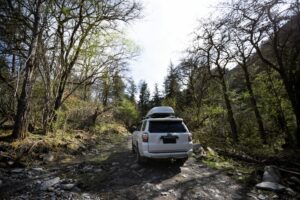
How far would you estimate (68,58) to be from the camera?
15898 millimetres

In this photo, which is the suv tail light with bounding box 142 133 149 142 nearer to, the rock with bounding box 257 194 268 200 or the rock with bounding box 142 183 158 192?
the rock with bounding box 142 183 158 192

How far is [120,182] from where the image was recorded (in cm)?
726

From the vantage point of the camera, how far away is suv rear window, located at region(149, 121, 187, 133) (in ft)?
28.8

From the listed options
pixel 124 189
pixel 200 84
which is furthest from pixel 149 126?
pixel 200 84

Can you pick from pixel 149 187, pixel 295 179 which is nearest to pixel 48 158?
pixel 149 187

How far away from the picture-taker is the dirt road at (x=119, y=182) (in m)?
6.12

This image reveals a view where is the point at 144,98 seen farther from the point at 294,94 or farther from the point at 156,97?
the point at 294,94

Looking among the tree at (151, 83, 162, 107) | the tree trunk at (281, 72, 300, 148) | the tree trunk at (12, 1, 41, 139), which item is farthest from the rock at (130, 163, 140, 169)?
the tree at (151, 83, 162, 107)

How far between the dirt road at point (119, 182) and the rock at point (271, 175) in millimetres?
778

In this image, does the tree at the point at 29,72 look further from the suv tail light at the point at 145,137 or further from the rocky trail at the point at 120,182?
the suv tail light at the point at 145,137

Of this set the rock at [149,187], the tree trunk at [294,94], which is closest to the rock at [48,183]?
the rock at [149,187]

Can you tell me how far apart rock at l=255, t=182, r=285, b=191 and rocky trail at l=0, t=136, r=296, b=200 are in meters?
0.22

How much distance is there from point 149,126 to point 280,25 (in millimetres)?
10142

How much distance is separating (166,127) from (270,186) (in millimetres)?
3728
